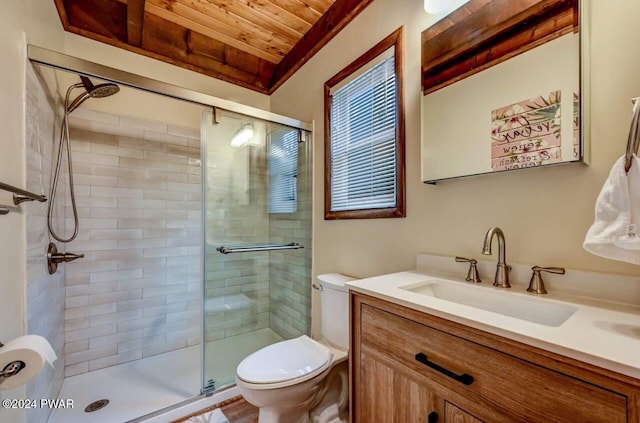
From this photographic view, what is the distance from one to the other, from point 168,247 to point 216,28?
187 centimetres

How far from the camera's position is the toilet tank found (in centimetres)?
153

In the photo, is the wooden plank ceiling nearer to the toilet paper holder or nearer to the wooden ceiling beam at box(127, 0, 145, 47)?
the wooden ceiling beam at box(127, 0, 145, 47)

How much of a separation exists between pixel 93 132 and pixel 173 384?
1.94m

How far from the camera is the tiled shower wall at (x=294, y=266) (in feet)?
7.35

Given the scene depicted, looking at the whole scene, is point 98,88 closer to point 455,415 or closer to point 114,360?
point 114,360

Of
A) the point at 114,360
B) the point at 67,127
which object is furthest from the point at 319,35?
the point at 114,360

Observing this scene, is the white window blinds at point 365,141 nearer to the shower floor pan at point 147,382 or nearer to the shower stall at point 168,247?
the shower stall at point 168,247

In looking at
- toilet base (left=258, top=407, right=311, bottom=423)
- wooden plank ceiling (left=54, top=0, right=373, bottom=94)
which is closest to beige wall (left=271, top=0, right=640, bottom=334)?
wooden plank ceiling (left=54, top=0, right=373, bottom=94)

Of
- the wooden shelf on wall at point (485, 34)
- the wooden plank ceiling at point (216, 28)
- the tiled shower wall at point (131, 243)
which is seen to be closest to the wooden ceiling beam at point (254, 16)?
the wooden plank ceiling at point (216, 28)

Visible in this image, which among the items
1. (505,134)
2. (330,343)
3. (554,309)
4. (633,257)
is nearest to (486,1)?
(505,134)

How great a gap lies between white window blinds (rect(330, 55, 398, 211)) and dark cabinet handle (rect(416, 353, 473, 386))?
85 cm

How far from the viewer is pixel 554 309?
2.79 ft

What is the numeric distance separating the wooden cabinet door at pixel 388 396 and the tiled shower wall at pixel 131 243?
1.92 m

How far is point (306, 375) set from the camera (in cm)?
127
